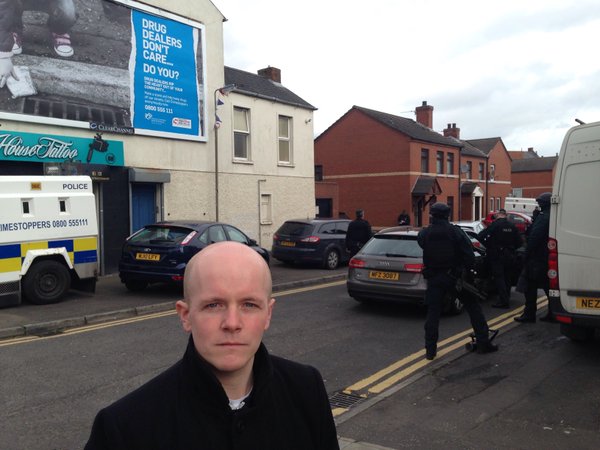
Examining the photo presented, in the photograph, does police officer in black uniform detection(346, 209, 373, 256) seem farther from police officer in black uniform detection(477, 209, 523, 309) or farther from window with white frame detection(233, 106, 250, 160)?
window with white frame detection(233, 106, 250, 160)

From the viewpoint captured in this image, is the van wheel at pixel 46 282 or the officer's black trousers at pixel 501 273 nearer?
the van wheel at pixel 46 282

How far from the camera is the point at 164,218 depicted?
50.0 feet

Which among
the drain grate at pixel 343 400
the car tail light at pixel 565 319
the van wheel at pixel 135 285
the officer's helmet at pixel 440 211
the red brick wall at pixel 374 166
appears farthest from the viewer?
the red brick wall at pixel 374 166

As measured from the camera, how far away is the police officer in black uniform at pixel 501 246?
31.5ft

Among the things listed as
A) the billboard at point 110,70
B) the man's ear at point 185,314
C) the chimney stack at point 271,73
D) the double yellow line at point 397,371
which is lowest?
the double yellow line at point 397,371

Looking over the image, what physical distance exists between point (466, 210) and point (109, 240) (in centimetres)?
3299

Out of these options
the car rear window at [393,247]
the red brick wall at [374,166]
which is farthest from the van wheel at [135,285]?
the red brick wall at [374,166]

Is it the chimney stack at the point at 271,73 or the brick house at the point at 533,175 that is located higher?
the chimney stack at the point at 271,73

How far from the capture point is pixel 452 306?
920 centimetres

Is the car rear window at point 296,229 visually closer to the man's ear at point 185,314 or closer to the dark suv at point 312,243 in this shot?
the dark suv at point 312,243

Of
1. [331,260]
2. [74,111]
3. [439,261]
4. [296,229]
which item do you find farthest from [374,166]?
[439,261]

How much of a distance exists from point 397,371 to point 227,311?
4.99 m

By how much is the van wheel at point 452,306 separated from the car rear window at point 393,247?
3.22 feet

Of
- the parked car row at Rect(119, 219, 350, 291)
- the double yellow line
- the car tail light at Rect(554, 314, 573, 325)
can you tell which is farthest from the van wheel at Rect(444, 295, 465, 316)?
the parked car row at Rect(119, 219, 350, 291)
